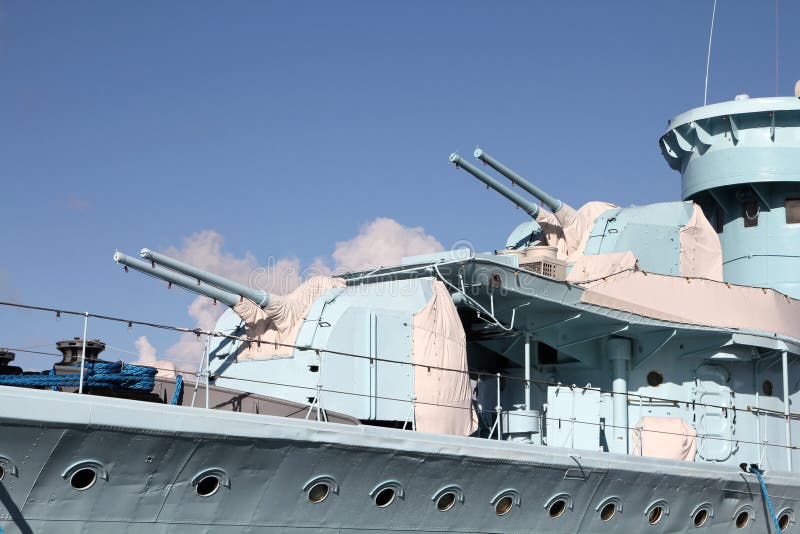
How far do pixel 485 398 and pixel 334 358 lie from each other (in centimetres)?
567

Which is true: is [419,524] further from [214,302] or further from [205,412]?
[214,302]

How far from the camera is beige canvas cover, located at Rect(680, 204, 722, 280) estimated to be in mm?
17438

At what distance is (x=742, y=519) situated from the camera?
1474 cm

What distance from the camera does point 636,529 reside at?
43.2ft

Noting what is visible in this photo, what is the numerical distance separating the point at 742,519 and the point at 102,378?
32.7 feet

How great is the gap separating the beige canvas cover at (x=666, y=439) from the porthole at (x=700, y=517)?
3.40 feet

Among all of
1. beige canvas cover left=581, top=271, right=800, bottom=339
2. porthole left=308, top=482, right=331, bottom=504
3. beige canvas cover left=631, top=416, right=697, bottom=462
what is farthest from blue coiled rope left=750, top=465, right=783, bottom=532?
porthole left=308, top=482, right=331, bottom=504

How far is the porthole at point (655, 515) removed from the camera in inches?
525

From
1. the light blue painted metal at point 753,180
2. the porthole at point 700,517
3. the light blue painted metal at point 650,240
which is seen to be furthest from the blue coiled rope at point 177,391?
the light blue painted metal at point 753,180

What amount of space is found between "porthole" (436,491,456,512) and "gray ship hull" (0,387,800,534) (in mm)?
59

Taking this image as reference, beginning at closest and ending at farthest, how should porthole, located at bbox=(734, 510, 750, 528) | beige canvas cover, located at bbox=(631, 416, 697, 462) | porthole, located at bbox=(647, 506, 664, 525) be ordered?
porthole, located at bbox=(647, 506, 664, 525) → porthole, located at bbox=(734, 510, 750, 528) → beige canvas cover, located at bbox=(631, 416, 697, 462)

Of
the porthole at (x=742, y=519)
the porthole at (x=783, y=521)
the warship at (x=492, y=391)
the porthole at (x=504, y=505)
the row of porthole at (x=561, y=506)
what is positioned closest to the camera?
the warship at (x=492, y=391)

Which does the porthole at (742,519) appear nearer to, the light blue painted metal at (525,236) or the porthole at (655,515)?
the porthole at (655,515)

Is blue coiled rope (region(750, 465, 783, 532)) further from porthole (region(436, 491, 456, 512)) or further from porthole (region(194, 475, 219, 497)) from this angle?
porthole (region(194, 475, 219, 497))
